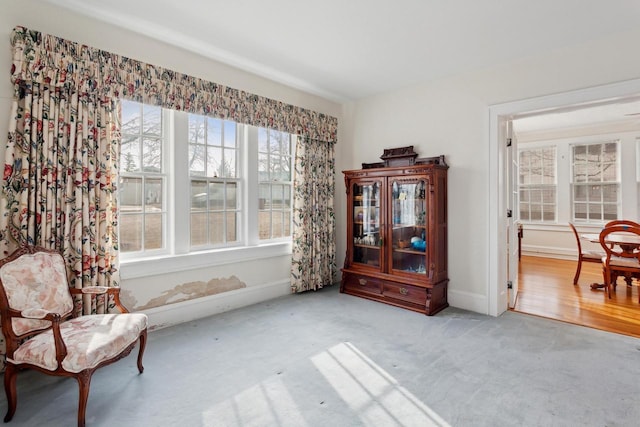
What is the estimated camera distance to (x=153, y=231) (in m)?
3.37

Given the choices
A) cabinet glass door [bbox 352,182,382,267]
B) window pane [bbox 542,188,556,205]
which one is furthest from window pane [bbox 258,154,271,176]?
window pane [bbox 542,188,556,205]

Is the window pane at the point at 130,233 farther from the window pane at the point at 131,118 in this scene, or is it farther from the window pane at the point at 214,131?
the window pane at the point at 214,131

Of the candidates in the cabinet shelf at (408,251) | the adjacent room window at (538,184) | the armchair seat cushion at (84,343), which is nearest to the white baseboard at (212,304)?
the armchair seat cushion at (84,343)

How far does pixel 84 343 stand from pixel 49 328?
1.73 ft

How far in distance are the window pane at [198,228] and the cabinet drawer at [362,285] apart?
1.95 meters

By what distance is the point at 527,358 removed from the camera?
2.70 meters

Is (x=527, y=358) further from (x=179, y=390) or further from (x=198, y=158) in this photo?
(x=198, y=158)

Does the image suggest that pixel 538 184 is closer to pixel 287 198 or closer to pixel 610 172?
pixel 610 172

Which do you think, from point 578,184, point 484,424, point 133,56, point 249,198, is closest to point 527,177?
point 578,184

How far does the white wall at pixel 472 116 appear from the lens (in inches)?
124

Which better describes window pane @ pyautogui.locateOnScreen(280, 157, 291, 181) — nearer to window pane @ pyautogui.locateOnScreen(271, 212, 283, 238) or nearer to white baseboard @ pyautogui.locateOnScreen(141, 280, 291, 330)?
window pane @ pyautogui.locateOnScreen(271, 212, 283, 238)

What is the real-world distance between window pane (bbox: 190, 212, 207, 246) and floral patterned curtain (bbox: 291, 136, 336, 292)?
118 centimetres

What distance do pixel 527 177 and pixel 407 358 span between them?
6.65 metres

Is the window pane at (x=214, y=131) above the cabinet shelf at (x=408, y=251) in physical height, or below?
above
